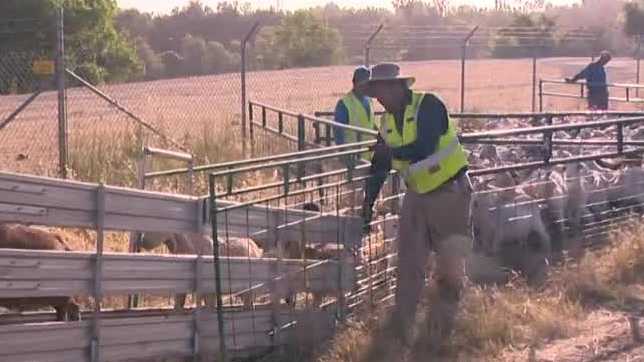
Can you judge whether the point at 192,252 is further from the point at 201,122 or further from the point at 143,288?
the point at 201,122

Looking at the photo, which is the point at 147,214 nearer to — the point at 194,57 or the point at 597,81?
the point at 597,81

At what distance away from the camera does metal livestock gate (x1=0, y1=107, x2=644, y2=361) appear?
22.3 ft

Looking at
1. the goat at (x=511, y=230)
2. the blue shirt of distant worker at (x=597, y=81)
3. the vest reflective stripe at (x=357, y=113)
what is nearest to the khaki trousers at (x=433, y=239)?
the goat at (x=511, y=230)

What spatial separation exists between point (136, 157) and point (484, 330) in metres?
7.99

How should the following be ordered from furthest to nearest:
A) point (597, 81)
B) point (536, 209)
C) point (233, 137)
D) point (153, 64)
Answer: point (153, 64), point (597, 81), point (233, 137), point (536, 209)

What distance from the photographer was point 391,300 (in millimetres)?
8688

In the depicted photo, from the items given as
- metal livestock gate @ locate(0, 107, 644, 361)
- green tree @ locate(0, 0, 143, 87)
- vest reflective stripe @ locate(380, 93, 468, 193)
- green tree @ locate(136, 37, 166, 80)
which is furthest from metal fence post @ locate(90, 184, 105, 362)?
green tree @ locate(136, 37, 166, 80)

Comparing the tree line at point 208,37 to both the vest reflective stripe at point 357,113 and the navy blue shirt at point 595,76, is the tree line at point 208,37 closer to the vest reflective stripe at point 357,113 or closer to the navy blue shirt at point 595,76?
the navy blue shirt at point 595,76

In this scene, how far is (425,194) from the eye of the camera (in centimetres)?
817

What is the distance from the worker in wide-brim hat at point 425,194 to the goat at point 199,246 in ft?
3.30

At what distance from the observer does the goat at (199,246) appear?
7922 millimetres

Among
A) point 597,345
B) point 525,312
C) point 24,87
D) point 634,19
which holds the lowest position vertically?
point 597,345

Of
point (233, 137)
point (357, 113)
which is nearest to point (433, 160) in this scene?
point (357, 113)

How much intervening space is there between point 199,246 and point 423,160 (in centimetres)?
156
